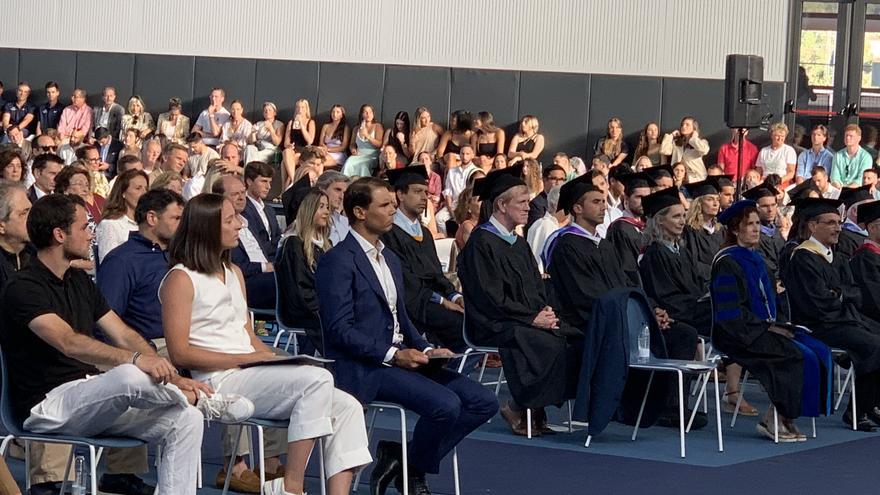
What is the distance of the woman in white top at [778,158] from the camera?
17.8m

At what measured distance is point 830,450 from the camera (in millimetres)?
9031

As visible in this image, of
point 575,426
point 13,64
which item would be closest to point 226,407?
point 575,426

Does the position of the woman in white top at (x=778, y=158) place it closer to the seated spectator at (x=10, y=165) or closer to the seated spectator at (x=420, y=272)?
the seated spectator at (x=420, y=272)

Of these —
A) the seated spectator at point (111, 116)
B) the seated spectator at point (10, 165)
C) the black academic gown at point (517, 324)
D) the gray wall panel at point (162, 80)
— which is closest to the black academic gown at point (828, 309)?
the black academic gown at point (517, 324)

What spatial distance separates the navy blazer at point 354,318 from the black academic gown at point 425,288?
2.80 m

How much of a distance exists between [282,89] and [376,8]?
169 cm

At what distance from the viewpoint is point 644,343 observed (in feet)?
29.5

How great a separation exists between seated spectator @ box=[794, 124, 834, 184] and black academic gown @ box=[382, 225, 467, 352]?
8.53 metres

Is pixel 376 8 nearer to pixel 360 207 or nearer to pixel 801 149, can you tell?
pixel 801 149

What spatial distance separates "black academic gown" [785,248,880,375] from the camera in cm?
999

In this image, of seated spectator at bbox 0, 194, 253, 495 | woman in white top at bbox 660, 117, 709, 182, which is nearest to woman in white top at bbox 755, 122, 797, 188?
woman in white top at bbox 660, 117, 709, 182

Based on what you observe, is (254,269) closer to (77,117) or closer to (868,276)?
(868,276)

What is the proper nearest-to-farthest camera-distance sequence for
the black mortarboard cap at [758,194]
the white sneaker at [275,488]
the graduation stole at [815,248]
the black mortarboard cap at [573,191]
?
1. the white sneaker at [275,488]
2. the black mortarboard cap at [573,191]
3. the graduation stole at [815,248]
4. the black mortarboard cap at [758,194]

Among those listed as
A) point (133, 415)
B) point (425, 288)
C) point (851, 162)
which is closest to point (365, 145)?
point (851, 162)
